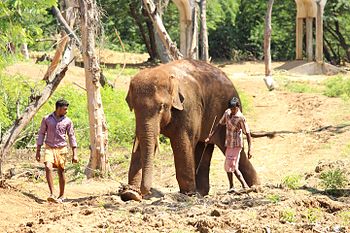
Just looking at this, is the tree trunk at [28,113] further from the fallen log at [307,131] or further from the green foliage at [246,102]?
the green foliage at [246,102]

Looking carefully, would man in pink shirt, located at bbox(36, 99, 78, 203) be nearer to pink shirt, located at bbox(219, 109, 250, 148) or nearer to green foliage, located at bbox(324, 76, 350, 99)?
pink shirt, located at bbox(219, 109, 250, 148)

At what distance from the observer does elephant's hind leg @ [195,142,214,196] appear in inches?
514

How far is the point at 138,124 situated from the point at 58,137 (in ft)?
3.87

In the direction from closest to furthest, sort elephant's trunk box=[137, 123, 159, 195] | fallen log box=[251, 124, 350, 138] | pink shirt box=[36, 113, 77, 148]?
elephant's trunk box=[137, 123, 159, 195], pink shirt box=[36, 113, 77, 148], fallen log box=[251, 124, 350, 138]

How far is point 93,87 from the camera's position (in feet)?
43.3

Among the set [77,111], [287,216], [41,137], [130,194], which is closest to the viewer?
[287,216]

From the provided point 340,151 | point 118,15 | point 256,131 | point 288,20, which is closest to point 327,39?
point 288,20

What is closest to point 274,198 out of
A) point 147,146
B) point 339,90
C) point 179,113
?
point 147,146

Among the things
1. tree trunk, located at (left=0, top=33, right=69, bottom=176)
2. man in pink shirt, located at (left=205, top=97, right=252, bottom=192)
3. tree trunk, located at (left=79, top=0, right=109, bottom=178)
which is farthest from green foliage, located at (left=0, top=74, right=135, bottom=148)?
man in pink shirt, located at (left=205, top=97, right=252, bottom=192)

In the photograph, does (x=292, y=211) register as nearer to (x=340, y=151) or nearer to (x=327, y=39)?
(x=340, y=151)

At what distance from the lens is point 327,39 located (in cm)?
4478

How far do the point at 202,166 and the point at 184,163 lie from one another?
172cm

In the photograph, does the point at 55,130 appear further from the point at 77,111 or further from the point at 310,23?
the point at 310,23

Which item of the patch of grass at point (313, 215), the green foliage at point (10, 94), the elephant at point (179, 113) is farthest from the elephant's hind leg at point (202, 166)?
the green foliage at point (10, 94)
